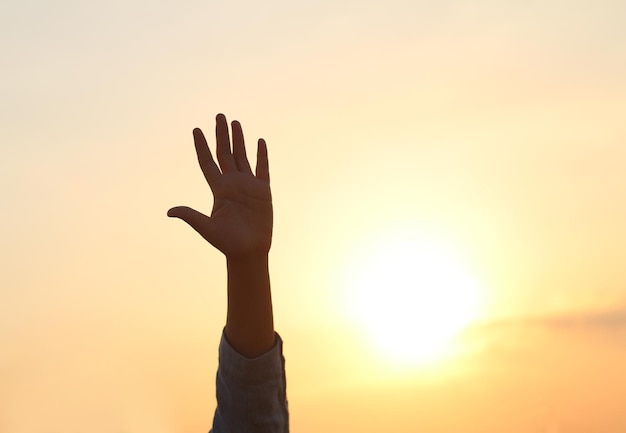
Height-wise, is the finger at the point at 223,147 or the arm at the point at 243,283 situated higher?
the finger at the point at 223,147

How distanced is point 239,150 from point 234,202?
48 cm

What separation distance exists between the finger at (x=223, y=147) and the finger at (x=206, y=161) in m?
0.06

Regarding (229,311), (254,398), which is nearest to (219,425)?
(254,398)

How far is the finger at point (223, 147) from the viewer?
5.70 metres

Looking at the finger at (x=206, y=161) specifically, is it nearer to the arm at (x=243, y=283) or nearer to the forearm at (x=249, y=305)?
the arm at (x=243, y=283)

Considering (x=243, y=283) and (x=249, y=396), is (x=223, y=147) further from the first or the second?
(x=249, y=396)

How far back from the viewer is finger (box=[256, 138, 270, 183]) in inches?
226

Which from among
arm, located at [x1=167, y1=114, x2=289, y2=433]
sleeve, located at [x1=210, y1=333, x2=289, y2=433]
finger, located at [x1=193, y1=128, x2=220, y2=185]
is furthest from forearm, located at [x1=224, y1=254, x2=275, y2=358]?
finger, located at [x1=193, y1=128, x2=220, y2=185]

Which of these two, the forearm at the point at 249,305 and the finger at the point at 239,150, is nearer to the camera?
the forearm at the point at 249,305

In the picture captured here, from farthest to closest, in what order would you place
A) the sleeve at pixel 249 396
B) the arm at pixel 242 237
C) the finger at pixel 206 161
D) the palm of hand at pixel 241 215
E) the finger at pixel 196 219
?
the finger at pixel 206 161 < the palm of hand at pixel 241 215 < the arm at pixel 242 237 < the finger at pixel 196 219 < the sleeve at pixel 249 396

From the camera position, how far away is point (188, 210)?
4973 mm

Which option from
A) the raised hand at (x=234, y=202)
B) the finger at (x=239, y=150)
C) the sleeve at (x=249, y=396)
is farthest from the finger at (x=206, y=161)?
the sleeve at (x=249, y=396)

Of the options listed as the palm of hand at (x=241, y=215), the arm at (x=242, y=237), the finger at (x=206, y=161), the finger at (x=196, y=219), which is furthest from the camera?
the finger at (x=206, y=161)

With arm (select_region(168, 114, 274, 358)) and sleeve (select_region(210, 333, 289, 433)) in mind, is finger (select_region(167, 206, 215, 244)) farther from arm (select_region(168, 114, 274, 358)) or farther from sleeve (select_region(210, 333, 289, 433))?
sleeve (select_region(210, 333, 289, 433))
